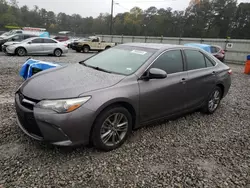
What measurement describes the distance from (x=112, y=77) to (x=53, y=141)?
3.90 feet

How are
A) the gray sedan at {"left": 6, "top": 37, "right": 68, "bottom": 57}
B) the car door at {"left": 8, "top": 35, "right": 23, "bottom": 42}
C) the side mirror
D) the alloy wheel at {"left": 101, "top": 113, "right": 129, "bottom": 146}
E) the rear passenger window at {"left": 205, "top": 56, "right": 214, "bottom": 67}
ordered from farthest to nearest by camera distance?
the car door at {"left": 8, "top": 35, "right": 23, "bottom": 42} < the gray sedan at {"left": 6, "top": 37, "right": 68, "bottom": 57} < the rear passenger window at {"left": 205, "top": 56, "right": 214, "bottom": 67} < the side mirror < the alloy wheel at {"left": 101, "top": 113, "right": 129, "bottom": 146}

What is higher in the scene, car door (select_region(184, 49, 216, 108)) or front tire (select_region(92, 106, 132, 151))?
car door (select_region(184, 49, 216, 108))

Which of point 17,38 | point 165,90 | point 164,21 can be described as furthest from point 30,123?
point 164,21

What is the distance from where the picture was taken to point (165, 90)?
10.5 feet

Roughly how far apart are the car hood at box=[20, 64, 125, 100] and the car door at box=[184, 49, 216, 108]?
1.55m

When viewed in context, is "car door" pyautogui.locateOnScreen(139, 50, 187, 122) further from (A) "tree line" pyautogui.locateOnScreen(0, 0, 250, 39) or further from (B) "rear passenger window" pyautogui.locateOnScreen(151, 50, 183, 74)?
(A) "tree line" pyautogui.locateOnScreen(0, 0, 250, 39)

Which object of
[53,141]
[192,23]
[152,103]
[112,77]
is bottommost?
[53,141]

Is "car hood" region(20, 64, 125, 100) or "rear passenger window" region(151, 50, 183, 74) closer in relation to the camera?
"car hood" region(20, 64, 125, 100)

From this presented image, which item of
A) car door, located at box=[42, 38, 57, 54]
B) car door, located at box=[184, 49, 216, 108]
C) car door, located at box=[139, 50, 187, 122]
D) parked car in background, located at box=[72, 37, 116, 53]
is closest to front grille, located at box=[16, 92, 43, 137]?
car door, located at box=[139, 50, 187, 122]

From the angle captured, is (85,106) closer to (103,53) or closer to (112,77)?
(112,77)

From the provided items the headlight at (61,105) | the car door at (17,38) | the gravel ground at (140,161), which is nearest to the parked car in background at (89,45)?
the car door at (17,38)

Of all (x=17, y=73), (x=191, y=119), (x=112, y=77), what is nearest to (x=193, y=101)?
(x=191, y=119)

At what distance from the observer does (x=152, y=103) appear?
307cm

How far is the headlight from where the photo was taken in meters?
2.30
